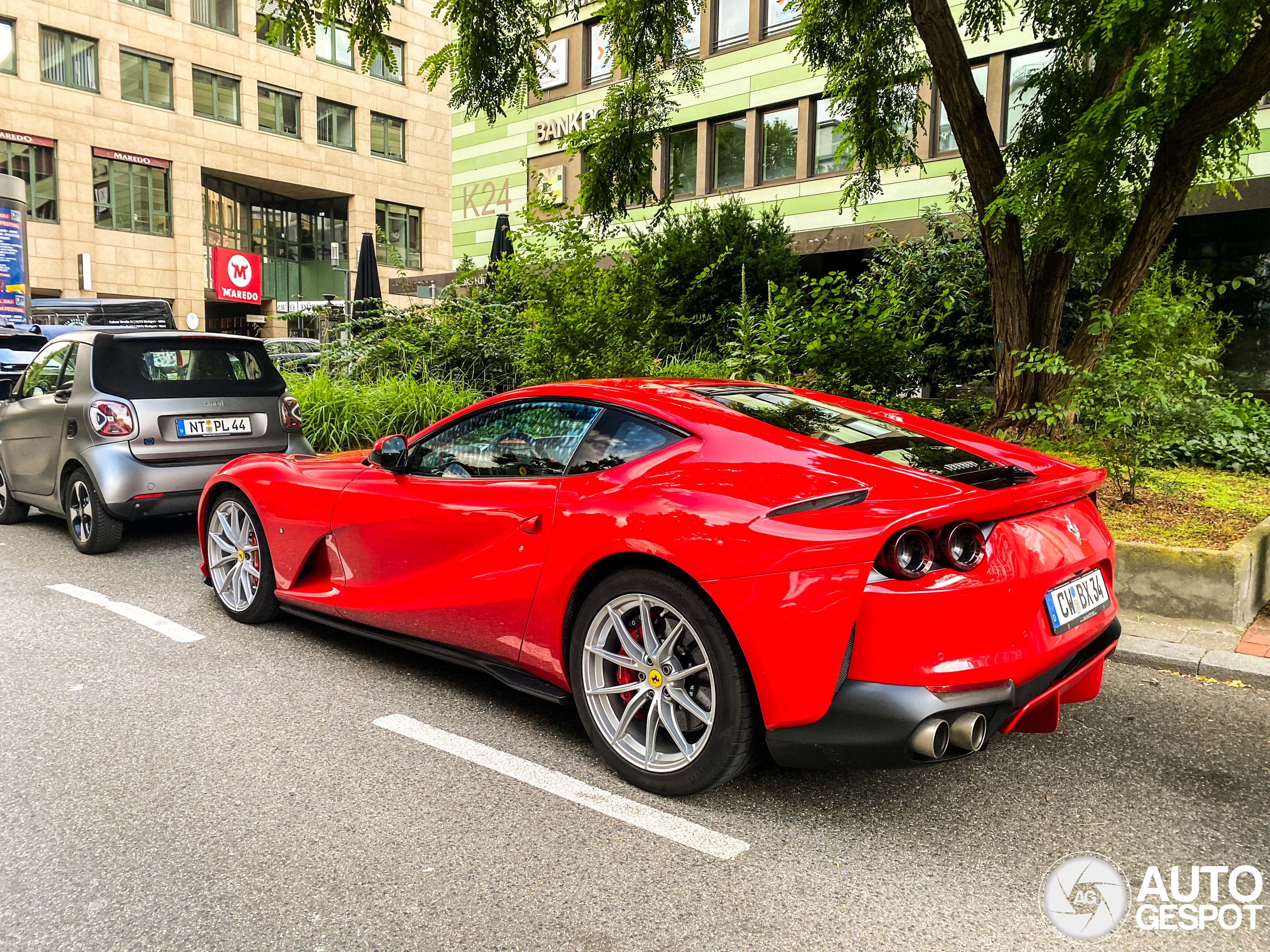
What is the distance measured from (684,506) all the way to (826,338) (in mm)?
5514

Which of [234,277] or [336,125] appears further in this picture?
[336,125]

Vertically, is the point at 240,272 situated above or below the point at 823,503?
above

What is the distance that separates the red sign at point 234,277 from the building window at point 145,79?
12.0m

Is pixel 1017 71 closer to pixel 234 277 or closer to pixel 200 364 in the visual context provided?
pixel 200 364

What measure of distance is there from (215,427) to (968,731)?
6200 mm

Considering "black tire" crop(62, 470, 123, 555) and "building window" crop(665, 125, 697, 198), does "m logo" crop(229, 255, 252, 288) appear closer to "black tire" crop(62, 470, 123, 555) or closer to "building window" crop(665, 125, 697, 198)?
"building window" crop(665, 125, 697, 198)

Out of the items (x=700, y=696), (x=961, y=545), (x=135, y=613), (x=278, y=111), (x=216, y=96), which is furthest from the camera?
(x=278, y=111)

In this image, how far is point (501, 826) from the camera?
302 centimetres

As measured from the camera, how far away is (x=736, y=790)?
10.7 ft

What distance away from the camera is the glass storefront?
139 ft

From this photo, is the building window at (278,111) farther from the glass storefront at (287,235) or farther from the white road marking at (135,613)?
the white road marking at (135,613)

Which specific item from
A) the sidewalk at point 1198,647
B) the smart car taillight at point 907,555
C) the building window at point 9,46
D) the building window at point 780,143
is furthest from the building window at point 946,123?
the building window at point 9,46

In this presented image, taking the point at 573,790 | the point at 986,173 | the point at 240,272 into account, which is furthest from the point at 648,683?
the point at 240,272

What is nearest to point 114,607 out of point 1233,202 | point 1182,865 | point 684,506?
point 684,506
